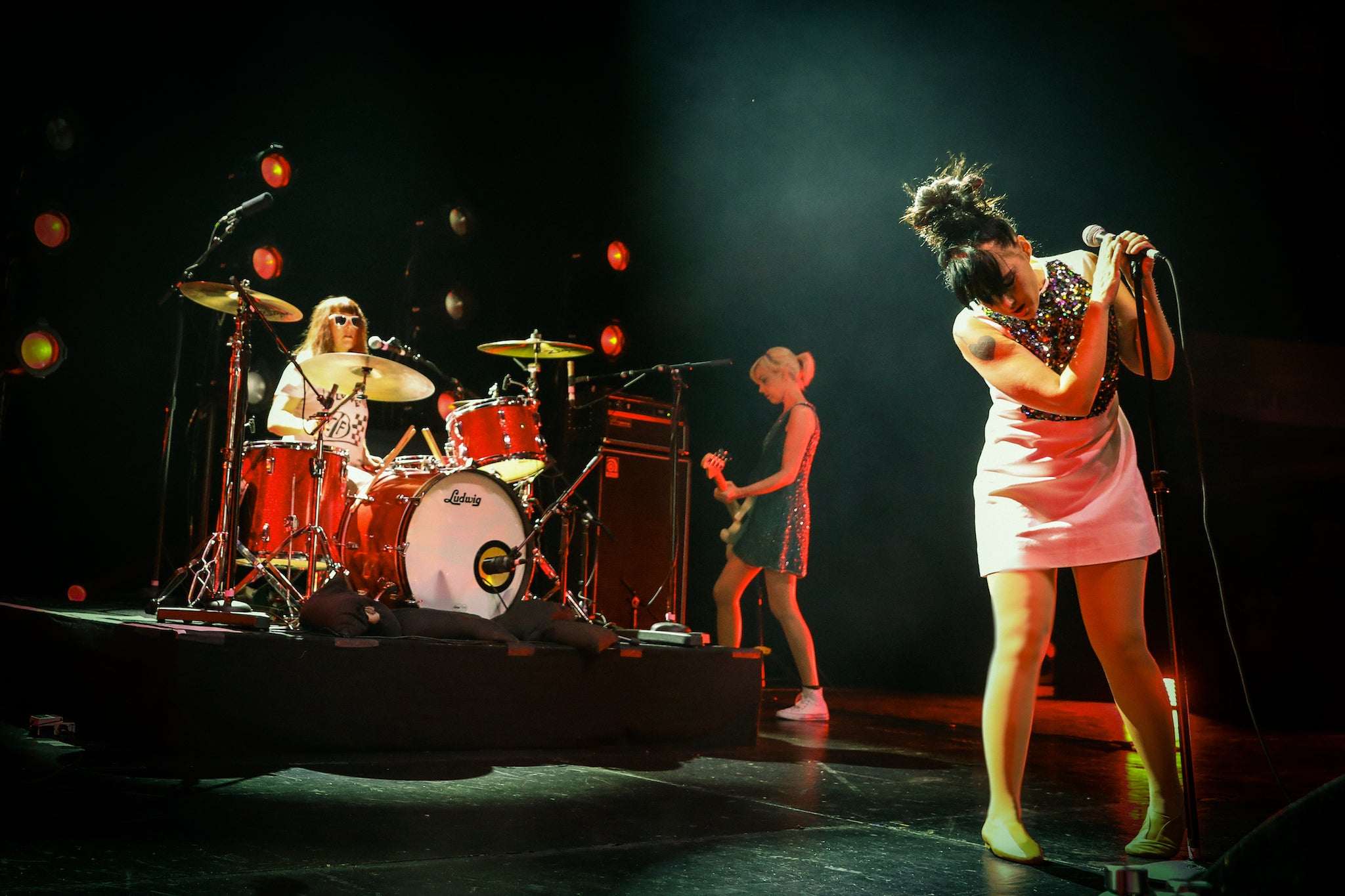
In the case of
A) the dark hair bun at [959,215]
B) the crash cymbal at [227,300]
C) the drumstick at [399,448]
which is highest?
the crash cymbal at [227,300]

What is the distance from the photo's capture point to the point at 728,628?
609 cm

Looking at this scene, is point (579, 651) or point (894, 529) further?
point (894, 529)

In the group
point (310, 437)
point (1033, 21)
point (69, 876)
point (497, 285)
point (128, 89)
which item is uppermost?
point (1033, 21)

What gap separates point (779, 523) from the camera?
5949mm

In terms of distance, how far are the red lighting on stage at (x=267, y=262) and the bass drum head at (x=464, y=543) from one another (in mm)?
A: 3164

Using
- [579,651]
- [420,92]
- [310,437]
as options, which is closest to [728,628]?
[579,651]

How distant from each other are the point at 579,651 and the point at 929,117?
519cm

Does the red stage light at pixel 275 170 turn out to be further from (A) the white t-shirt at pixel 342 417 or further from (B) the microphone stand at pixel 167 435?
(A) the white t-shirt at pixel 342 417

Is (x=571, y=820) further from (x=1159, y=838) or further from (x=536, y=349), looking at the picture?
(x=536, y=349)

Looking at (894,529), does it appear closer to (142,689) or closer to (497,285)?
(497,285)

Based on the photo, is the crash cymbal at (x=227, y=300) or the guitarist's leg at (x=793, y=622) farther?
the guitarist's leg at (x=793, y=622)

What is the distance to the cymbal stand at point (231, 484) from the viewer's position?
420 cm

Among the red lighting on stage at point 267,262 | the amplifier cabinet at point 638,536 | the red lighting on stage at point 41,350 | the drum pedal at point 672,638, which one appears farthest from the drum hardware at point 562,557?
the red lighting on stage at point 41,350

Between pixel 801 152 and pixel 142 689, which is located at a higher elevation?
pixel 801 152
